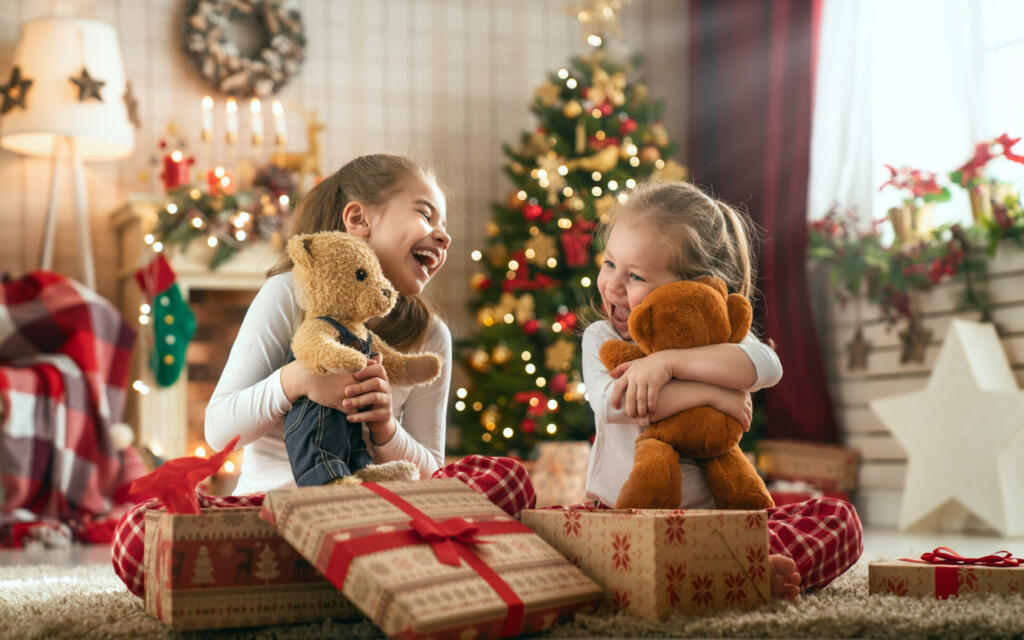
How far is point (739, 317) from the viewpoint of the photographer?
1447mm

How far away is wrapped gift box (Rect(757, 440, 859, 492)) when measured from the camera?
371cm

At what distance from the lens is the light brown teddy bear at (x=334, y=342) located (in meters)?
1.29

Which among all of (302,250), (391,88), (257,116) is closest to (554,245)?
(391,88)

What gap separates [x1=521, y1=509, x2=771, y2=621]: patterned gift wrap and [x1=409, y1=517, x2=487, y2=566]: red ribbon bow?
15 cm

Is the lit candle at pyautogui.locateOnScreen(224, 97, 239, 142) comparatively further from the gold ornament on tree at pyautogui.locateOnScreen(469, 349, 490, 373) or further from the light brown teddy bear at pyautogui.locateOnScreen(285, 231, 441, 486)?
the light brown teddy bear at pyautogui.locateOnScreen(285, 231, 441, 486)

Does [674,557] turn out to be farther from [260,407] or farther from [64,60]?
[64,60]

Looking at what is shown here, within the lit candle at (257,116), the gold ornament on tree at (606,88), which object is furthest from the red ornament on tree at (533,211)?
the lit candle at (257,116)

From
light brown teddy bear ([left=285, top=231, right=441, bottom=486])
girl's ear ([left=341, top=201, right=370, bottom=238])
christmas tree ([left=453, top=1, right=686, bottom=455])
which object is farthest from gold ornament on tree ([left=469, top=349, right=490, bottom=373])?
light brown teddy bear ([left=285, top=231, right=441, bottom=486])

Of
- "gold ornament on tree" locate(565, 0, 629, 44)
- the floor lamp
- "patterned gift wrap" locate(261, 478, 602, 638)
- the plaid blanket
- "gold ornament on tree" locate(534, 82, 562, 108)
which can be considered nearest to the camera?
"patterned gift wrap" locate(261, 478, 602, 638)

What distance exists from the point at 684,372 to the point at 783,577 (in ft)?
0.92

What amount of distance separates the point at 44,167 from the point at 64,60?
526 millimetres

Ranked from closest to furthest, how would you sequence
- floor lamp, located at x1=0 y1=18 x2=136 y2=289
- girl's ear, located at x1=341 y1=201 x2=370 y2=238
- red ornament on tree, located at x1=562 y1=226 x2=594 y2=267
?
girl's ear, located at x1=341 y1=201 x2=370 y2=238 → floor lamp, located at x1=0 y1=18 x2=136 y2=289 → red ornament on tree, located at x1=562 y1=226 x2=594 y2=267

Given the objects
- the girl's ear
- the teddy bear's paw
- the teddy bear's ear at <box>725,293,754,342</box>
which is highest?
the girl's ear

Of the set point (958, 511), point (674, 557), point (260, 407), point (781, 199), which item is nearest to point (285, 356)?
point (260, 407)
